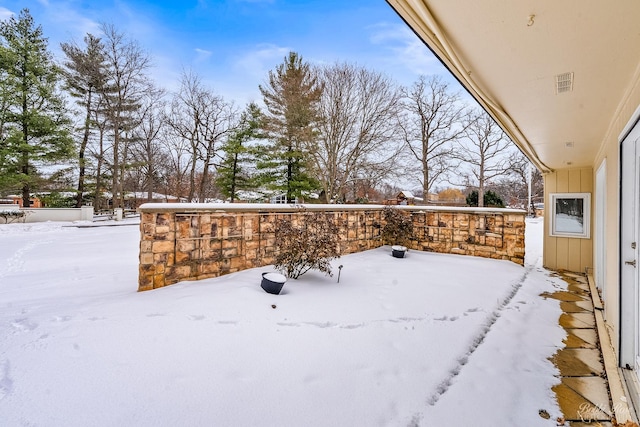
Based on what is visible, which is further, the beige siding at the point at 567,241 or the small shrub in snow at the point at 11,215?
the small shrub in snow at the point at 11,215

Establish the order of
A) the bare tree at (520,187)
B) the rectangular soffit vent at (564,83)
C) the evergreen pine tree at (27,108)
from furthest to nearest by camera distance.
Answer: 1. the bare tree at (520,187)
2. the evergreen pine tree at (27,108)
3. the rectangular soffit vent at (564,83)

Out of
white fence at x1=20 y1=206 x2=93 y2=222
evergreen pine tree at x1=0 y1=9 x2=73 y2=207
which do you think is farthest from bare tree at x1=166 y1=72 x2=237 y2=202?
evergreen pine tree at x1=0 y1=9 x2=73 y2=207

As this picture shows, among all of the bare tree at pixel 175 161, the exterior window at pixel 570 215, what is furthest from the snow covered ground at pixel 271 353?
the bare tree at pixel 175 161

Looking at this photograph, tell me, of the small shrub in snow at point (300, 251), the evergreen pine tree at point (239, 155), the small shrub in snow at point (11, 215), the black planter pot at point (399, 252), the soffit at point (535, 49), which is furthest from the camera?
the evergreen pine tree at point (239, 155)

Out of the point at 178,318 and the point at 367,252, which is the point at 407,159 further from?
the point at 178,318

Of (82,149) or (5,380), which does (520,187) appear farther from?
(82,149)

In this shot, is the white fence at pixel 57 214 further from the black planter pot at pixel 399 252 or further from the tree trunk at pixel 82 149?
the black planter pot at pixel 399 252

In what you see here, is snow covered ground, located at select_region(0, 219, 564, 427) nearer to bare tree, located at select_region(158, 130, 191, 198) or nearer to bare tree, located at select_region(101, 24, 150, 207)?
bare tree, located at select_region(101, 24, 150, 207)

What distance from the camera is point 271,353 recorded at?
2195 mm

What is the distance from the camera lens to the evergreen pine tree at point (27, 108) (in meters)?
12.8

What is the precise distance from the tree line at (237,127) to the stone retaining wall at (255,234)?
7043mm

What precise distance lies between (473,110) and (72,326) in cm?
1881

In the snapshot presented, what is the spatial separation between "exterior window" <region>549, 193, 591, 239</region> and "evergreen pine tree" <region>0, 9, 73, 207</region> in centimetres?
1951

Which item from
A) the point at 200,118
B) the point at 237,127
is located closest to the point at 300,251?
the point at 237,127
